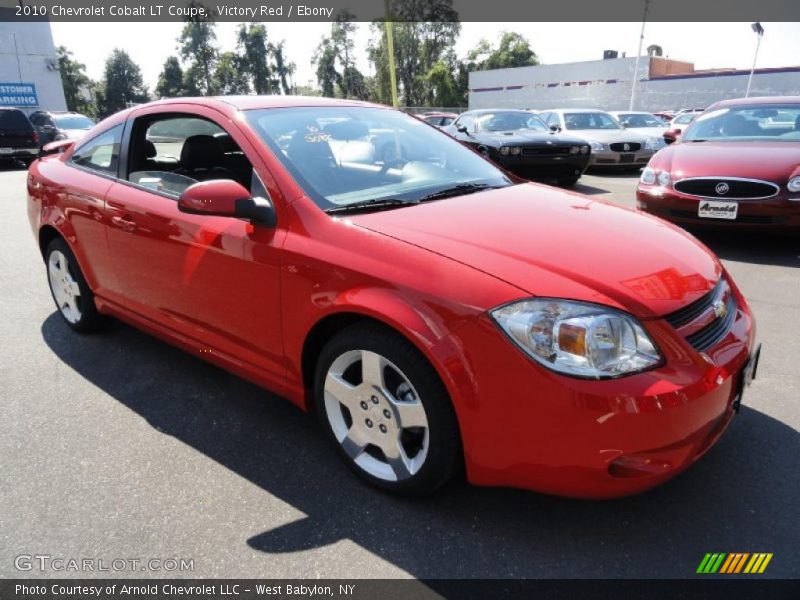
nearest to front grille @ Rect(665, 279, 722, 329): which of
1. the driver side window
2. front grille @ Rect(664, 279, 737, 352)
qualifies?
front grille @ Rect(664, 279, 737, 352)

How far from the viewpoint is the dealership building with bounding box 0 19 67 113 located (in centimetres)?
3297

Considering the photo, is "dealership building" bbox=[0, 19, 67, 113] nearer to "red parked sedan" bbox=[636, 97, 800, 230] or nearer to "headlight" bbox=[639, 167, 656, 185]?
"headlight" bbox=[639, 167, 656, 185]

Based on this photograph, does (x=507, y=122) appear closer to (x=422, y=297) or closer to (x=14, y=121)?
(x=422, y=297)

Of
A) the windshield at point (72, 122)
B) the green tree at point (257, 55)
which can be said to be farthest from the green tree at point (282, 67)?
the windshield at point (72, 122)

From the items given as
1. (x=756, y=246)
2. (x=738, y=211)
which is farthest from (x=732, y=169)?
(x=756, y=246)

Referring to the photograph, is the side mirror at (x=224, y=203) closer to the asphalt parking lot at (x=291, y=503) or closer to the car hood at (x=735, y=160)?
the asphalt parking lot at (x=291, y=503)

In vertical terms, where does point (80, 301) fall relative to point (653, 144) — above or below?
below

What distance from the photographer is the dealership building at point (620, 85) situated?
36.1 meters

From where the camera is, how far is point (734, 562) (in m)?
1.88

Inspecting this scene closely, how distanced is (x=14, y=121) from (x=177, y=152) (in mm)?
15609

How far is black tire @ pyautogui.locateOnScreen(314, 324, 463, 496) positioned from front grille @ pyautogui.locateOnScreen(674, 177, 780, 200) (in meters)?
4.58

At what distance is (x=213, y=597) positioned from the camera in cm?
185

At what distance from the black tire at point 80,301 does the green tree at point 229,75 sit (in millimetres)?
76624

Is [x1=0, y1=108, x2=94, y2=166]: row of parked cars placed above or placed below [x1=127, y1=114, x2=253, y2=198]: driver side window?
below
